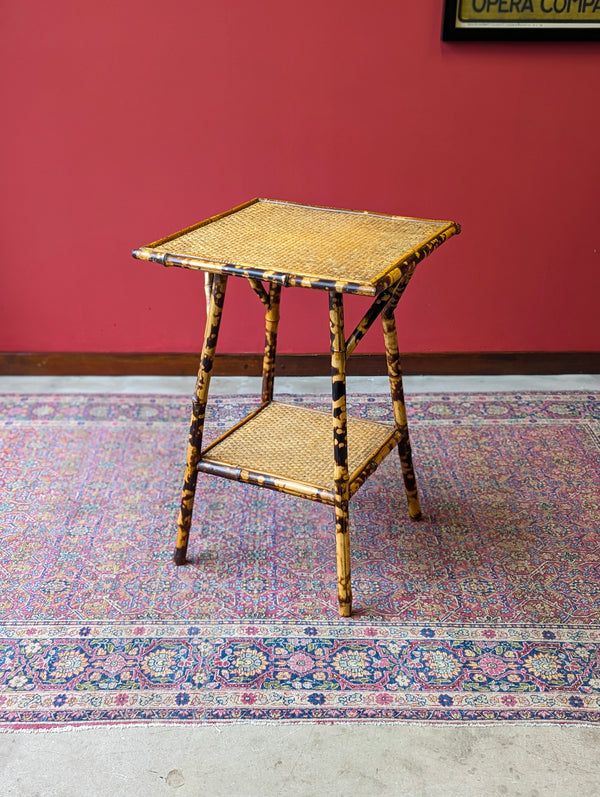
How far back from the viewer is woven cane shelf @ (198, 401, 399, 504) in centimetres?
209

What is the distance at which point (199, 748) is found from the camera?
5.71ft

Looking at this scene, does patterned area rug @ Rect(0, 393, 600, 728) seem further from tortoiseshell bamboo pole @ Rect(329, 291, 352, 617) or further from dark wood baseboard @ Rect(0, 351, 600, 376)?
dark wood baseboard @ Rect(0, 351, 600, 376)

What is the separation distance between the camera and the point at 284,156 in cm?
302

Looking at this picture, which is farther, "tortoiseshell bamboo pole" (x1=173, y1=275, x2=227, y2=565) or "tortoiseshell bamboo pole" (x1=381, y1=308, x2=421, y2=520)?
"tortoiseshell bamboo pole" (x1=381, y1=308, x2=421, y2=520)

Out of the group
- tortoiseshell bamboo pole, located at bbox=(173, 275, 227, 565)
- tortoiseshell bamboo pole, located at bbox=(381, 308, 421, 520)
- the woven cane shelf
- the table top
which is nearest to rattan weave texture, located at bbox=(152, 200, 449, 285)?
the table top

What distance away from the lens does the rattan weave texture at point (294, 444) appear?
214cm

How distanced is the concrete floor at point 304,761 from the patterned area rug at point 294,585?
45 millimetres

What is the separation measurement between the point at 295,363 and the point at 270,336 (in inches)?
35.6

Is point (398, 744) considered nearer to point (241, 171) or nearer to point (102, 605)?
point (102, 605)

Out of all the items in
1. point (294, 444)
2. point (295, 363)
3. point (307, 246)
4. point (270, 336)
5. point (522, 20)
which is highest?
point (522, 20)

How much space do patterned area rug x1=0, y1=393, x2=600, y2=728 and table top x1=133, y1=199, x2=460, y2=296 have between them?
0.83m

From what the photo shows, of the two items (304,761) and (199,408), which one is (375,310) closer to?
(199,408)

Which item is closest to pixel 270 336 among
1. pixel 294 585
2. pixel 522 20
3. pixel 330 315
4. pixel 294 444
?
pixel 294 444

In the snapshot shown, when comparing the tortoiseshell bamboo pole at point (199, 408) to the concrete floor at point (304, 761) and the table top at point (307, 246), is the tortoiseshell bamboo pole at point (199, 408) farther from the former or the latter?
the concrete floor at point (304, 761)
